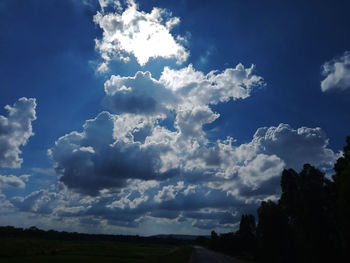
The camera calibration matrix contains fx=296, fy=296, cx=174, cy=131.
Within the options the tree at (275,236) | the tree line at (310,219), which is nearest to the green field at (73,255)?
the tree at (275,236)

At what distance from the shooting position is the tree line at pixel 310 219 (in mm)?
28016

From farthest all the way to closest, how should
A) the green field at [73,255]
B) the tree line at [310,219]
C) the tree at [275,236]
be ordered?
the green field at [73,255] → the tree at [275,236] → the tree line at [310,219]

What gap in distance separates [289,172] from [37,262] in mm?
47557

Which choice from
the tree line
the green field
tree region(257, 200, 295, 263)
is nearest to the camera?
the tree line

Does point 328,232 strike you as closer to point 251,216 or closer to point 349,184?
point 349,184

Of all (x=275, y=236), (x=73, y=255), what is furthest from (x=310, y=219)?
(x=73, y=255)

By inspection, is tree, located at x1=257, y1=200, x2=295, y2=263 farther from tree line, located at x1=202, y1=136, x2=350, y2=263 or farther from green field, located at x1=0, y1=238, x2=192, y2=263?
green field, located at x1=0, y1=238, x2=192, y2=263

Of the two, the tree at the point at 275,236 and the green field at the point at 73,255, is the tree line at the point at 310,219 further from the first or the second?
the green field at the point at 73,255

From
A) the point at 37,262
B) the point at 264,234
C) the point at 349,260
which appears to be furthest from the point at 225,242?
the point at 349,260

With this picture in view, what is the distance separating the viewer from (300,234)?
38.2 m

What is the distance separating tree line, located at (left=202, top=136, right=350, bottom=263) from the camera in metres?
28.0

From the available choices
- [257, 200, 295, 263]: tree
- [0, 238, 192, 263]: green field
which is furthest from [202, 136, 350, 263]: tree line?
[0, 238, 192, 263]: green field

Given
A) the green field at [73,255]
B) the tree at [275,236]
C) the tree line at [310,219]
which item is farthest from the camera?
the green field at [73,255]

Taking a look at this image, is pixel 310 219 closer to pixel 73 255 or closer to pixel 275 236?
pixel 275 236
